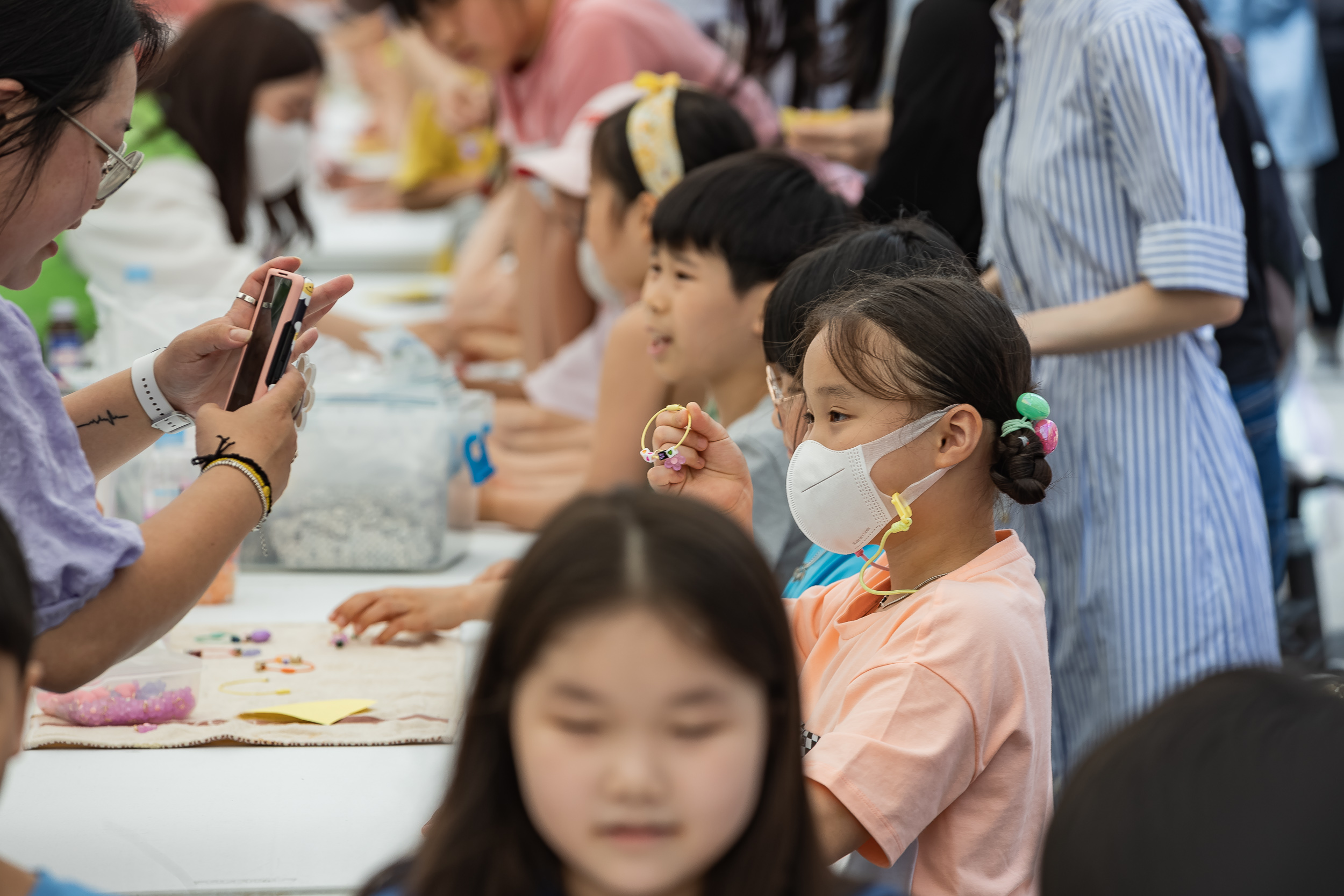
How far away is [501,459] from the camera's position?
2.75 m

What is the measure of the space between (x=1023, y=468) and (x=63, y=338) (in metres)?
2.14

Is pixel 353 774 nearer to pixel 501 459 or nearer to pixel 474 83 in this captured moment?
pixel 501 459

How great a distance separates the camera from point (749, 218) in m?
1.89

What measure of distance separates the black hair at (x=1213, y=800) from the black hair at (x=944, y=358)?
0.52m

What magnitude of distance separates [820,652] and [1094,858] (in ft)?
2.11

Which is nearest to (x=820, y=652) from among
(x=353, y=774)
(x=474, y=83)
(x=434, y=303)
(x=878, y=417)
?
(x=878, y=417)

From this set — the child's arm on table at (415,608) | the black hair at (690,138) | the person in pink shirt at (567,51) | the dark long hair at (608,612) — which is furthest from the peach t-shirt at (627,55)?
the dark long hair at (608,612)

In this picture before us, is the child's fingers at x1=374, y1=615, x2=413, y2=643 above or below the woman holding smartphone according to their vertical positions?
below

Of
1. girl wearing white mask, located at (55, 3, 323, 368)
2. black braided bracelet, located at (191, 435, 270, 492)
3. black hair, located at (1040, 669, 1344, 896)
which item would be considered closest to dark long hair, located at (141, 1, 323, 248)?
girl wearing white mask, located at (55, 3, 323, 368)

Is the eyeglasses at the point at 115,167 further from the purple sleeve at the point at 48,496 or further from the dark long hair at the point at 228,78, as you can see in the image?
the dark long hair at the point at 228,78

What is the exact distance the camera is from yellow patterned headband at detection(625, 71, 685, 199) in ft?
7.42

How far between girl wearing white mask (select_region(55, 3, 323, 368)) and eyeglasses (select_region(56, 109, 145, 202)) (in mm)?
1186

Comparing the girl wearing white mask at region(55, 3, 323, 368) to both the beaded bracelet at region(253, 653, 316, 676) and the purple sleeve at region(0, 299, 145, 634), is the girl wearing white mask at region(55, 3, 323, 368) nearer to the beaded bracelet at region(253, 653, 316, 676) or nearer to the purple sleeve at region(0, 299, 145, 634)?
the beaded bracelet at region(253, 653, 316, 676)

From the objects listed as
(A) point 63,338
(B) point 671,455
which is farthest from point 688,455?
(A) point 63,338
